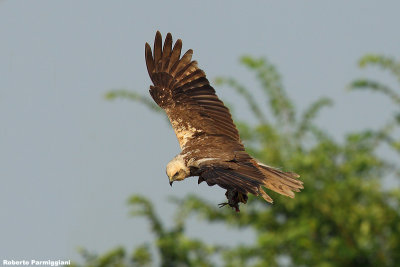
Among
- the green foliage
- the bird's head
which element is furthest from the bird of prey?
the green foliage

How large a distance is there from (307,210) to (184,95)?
20.2 ft

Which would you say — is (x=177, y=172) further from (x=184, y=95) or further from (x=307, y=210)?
(x=307, y=210)

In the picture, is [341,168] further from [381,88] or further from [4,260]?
[4,260]

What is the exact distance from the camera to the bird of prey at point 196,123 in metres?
8.81

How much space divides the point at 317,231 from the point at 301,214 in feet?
1.77

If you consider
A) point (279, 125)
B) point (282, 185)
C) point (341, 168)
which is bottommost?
point (282, 185)

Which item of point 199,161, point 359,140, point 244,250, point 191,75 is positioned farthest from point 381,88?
point 199,161

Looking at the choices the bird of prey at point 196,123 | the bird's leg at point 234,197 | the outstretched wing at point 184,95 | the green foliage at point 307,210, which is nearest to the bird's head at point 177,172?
the bird of prey at point 196,123

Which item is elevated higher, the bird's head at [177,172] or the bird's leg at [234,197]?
the bird's head at [177,172]

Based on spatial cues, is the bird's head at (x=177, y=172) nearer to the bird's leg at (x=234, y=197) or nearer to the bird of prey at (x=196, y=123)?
the bird of prey at (x=196, y=123)

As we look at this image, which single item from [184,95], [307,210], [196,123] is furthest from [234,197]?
[307,210]

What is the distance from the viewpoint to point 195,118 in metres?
9.90

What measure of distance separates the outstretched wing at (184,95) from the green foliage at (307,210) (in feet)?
16.4

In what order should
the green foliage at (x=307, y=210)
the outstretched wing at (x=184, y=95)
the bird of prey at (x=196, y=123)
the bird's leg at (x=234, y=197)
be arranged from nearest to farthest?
the bird's leg at (x=234, y=197) → the bird of prey at (x=196, y=123) → the outstretched wing at (x=184, y=95) → the green foliage at (x=307, y=210)
